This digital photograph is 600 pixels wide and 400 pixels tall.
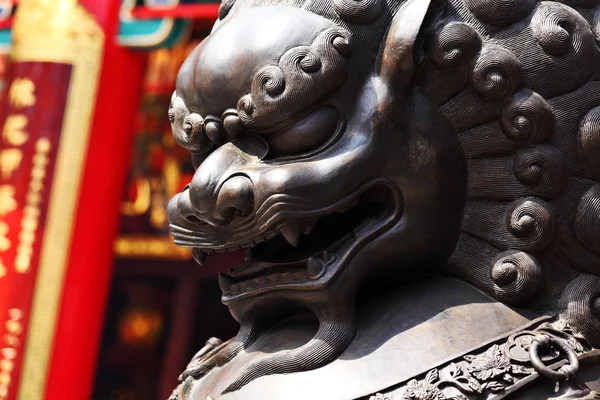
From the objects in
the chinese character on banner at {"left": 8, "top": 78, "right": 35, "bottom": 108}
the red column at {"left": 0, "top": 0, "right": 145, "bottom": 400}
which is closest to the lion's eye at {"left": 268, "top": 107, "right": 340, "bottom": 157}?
the red column at {"left": 0, "top": 0, "right": 145, "bottom": 400}

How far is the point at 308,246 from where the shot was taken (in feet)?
4.10

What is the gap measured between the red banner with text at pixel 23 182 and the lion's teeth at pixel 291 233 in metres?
2.57

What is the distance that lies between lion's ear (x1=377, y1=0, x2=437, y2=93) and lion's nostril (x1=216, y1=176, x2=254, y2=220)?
0.24 m

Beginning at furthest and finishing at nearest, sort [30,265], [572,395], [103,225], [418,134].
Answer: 1. [103,225]
2. [30,265]
3. [418,134]
4. [572,395]

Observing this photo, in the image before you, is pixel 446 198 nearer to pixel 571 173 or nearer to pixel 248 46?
pixel 571 173

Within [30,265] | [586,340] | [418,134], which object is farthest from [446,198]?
[30,265]

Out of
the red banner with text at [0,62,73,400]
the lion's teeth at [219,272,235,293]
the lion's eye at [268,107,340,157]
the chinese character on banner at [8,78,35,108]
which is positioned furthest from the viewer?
the chinese character on banner at [8,78,35,108]

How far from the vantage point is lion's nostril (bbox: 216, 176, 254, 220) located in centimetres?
115

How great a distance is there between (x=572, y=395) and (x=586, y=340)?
0.11m

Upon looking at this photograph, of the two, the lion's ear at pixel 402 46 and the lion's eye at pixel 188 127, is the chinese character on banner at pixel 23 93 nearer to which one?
the lion's eye at pixel 188 127

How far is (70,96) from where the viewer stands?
142 inches

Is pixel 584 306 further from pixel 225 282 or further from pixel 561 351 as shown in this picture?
pixel 225 282

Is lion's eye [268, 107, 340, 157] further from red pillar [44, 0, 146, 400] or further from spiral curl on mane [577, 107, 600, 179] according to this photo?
red pillar [44, 0, 146, 400]

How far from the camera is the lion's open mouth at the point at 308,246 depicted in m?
1.18
